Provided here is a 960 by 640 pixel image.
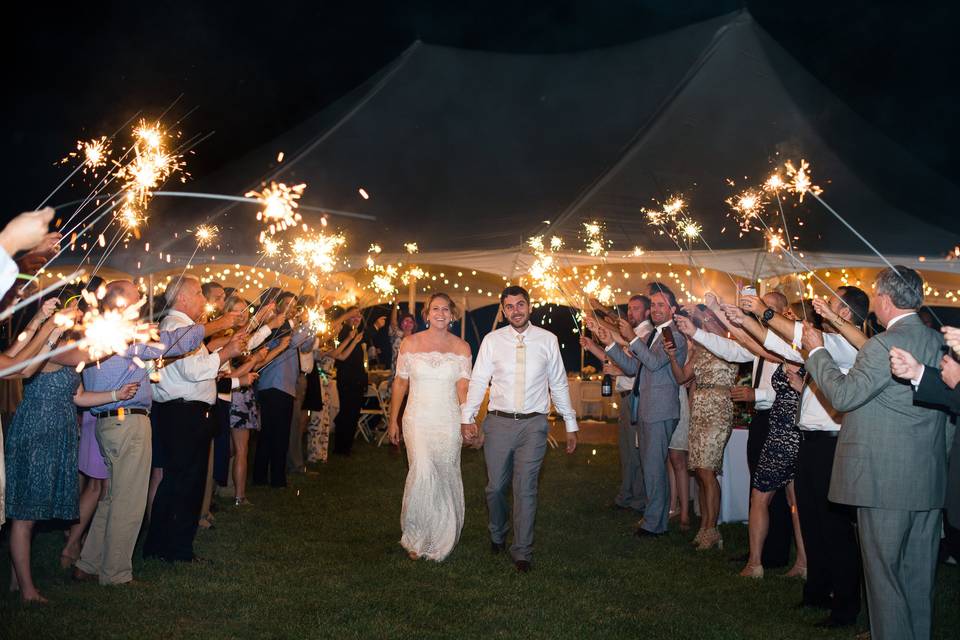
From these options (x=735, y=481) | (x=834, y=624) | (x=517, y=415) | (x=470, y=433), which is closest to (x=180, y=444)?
(x=470, y=433)

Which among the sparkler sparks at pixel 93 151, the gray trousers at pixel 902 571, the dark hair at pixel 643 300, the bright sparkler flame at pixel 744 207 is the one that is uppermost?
the bright sparkler flame at pixel 744 207

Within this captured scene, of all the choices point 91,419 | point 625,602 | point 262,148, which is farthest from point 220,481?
point 262,148

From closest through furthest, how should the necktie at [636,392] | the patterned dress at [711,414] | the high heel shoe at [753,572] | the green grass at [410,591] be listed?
the green grass at [410,591] < the high heel shoe at [753,572] < the patterned dress at [711,414] < the necktie at [636,392]

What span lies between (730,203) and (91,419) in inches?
323

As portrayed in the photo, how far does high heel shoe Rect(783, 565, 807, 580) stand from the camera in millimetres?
6328

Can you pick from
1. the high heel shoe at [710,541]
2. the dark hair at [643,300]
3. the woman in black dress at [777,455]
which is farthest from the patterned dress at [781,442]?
the dark hair at [643,300]

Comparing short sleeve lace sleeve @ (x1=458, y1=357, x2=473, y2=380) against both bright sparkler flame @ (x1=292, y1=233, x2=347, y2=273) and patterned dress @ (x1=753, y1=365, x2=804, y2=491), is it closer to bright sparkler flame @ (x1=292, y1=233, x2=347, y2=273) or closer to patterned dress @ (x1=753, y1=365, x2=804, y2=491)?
patterned dress @ (x1=753, y1=365, x2=804, y2=491)

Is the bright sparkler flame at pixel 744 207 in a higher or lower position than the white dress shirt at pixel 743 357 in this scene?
higher

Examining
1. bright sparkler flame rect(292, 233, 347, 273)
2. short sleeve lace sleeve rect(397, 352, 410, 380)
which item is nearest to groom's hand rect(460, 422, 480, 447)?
short sleeve lace sleeve rect(397, 352, 410, 380)

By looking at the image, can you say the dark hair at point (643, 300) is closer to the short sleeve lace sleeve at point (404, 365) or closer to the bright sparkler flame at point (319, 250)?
the short sleeve lace sleeve at point (404, 365)

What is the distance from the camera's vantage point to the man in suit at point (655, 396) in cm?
771

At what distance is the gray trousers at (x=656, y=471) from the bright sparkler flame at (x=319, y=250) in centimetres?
549

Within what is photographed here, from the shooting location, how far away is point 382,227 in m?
12.6

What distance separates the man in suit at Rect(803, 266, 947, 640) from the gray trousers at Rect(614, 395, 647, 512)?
465 centimetres
